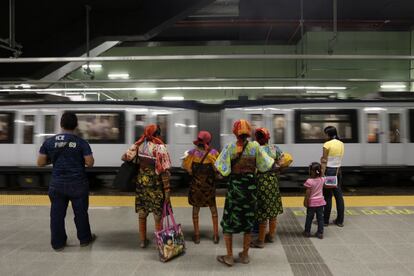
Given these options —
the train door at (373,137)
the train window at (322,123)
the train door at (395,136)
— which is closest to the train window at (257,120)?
the train window at (322,123)

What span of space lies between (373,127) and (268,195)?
630 cm

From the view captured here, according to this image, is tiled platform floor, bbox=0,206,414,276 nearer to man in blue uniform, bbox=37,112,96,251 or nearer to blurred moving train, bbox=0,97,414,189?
man in blue uniform, bbox=37,112,96,251

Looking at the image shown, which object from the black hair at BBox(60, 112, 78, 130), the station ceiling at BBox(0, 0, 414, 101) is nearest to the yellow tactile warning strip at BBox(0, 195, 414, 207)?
the black hair at BBox(60, 112, 78, 130)

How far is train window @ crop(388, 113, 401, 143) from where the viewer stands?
388 inches

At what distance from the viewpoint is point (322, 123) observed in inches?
382

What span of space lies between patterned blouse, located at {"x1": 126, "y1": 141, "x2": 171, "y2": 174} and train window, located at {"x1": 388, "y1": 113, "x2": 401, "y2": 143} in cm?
758

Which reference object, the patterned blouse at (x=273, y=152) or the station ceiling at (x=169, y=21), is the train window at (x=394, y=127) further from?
the patterned blouse at (x=273, y=152)

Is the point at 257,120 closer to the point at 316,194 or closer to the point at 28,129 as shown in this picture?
the point at 316,194

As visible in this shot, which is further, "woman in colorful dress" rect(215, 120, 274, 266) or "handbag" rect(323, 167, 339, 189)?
"handbag" rect(323, 167, 339, 189)

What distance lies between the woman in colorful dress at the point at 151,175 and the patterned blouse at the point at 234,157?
31.6 inches

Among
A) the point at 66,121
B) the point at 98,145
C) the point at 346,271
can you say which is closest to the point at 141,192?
the point at 66,121

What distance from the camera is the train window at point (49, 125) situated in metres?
9.98

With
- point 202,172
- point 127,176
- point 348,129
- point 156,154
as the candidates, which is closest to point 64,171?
point 127,176

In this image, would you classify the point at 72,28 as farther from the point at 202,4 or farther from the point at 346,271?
the point at 346,271
